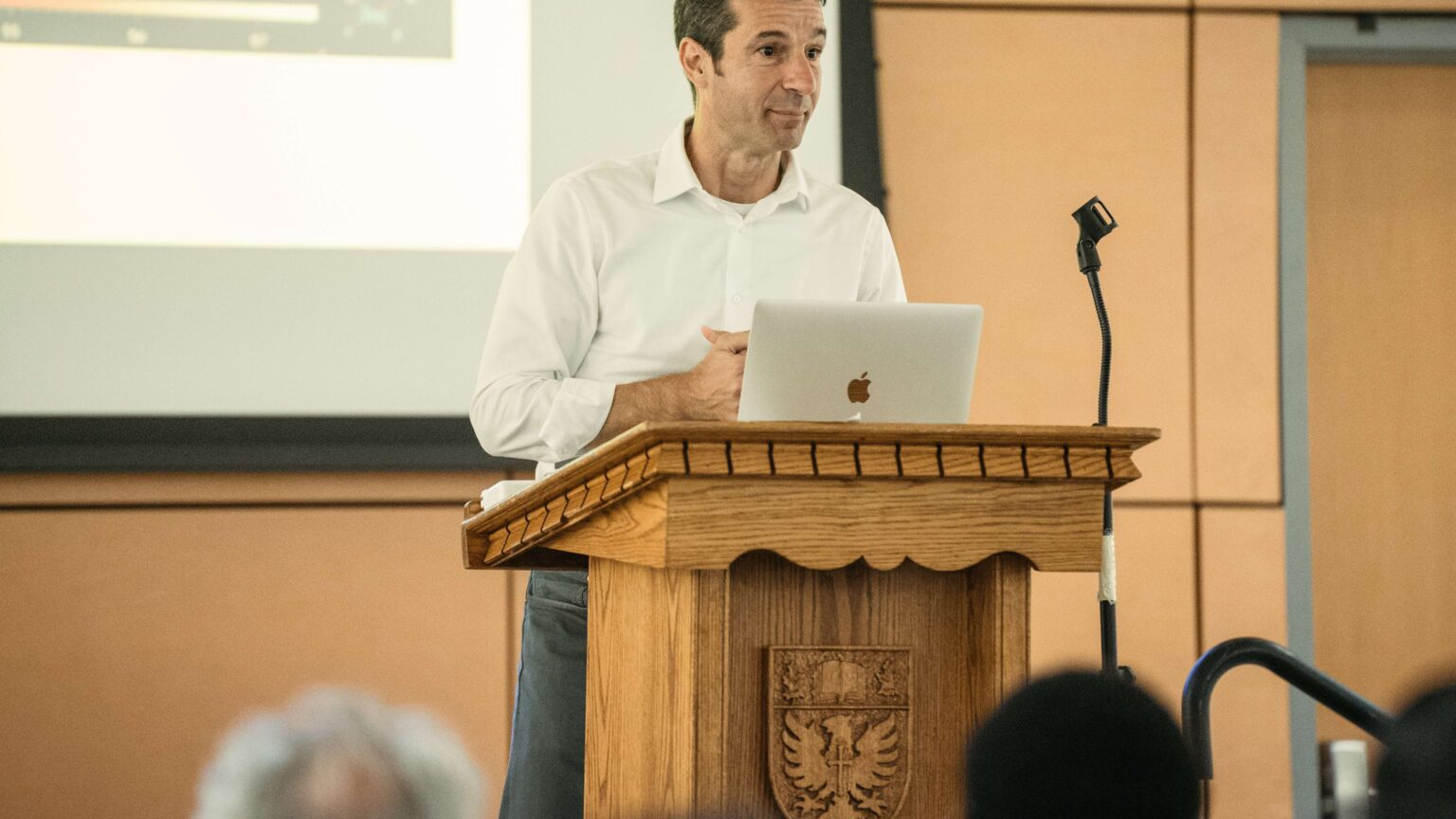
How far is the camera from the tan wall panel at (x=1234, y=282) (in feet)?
11.7

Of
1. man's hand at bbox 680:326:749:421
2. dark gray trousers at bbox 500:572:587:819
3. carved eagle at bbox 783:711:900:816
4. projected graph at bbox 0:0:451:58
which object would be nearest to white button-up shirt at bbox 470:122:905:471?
dark gray trousers at bbox 500:572:587:819

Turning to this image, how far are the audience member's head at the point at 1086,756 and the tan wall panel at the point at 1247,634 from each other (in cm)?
306

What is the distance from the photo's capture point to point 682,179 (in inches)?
92.9

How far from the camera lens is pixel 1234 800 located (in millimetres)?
3535

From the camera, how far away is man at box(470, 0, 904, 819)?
2.09 meters

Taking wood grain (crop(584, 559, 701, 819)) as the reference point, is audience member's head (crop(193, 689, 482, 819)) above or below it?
above

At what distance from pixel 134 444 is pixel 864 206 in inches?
69.1

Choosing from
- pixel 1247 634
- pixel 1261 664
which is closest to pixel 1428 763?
pixel 1261 664

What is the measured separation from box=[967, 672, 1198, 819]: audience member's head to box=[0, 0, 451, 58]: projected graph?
9.47ft

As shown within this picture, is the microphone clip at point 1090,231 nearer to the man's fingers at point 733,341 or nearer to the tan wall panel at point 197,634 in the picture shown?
the man's fingers at point 733,341

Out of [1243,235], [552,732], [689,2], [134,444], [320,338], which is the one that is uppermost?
[689,2]

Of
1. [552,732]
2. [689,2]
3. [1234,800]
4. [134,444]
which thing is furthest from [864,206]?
[1234,800]

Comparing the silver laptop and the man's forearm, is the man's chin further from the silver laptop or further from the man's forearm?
the silver laptop

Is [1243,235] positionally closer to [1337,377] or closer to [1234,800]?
[1337,377]
